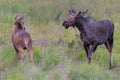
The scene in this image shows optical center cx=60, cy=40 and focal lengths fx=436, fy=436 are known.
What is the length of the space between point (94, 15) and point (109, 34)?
14.6 ft

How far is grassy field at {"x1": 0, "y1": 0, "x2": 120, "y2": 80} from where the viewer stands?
9320 millimetres

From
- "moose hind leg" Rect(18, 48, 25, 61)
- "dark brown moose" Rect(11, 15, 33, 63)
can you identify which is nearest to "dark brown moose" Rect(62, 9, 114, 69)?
"dark brown moose" Rect(11, 15, 33, 63)

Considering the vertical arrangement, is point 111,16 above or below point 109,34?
below

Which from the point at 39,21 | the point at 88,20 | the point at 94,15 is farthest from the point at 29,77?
the point at 94,15

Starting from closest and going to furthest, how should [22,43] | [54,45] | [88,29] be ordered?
[22,43], [88,29], [54,45]

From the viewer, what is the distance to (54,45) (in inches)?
495

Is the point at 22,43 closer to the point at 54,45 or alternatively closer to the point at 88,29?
the point at 88,29

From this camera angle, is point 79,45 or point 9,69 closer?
point 9,69

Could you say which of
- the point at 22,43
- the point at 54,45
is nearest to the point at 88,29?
the point at 22,43

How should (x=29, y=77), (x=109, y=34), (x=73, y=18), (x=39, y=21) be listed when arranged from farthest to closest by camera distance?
1. (x=39, y=21)
2. (x=109, y=34)
3. (x=73, y=18)
4. (x=29, y=77)

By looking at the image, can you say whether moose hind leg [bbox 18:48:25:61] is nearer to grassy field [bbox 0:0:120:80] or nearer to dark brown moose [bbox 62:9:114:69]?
grassy field [bbox 0:0:120:80]

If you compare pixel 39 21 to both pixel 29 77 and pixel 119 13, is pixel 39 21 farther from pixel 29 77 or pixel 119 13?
pixel 29 77

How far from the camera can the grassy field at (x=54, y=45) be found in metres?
9.32

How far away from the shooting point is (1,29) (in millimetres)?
13672
